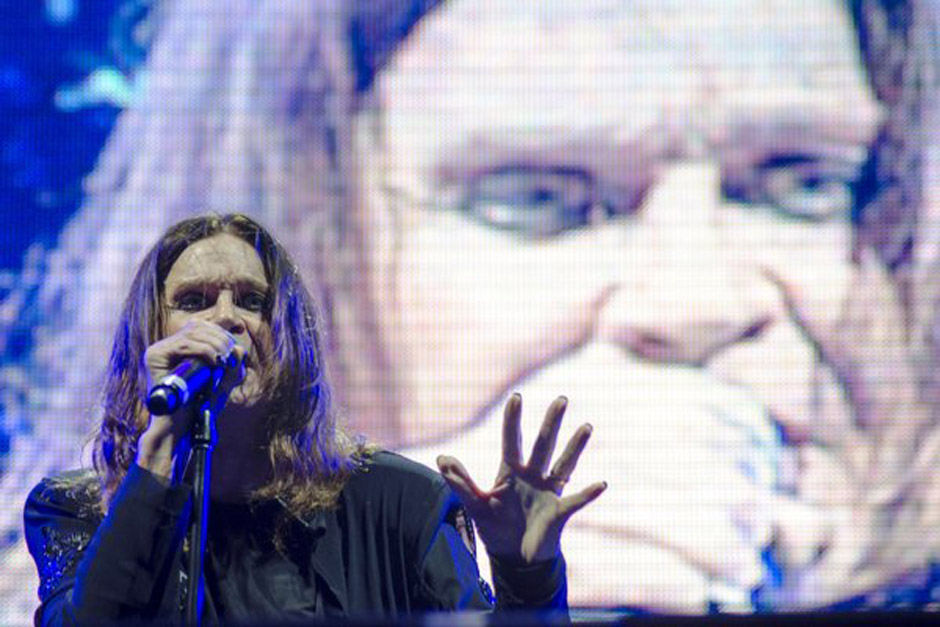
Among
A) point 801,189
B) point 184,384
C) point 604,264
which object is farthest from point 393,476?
point 801,189

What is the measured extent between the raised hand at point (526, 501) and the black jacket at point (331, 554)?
0.12 feet

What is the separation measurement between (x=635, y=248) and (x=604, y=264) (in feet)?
0.35

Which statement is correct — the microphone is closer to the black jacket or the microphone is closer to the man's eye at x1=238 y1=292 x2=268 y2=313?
the black jacket

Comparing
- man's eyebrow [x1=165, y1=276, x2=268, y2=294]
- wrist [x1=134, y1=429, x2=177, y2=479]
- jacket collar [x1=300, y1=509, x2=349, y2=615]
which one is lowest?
jacket collar [x1=300, y1=509, x2=349, y2=615]

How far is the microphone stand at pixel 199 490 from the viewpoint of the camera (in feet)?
5.51

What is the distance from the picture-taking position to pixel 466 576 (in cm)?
215

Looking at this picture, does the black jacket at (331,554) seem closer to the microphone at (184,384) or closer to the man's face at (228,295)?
the microphone at (184,384)

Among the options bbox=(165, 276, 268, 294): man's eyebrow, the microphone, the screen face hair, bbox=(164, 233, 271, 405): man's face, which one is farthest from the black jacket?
the screen face hair

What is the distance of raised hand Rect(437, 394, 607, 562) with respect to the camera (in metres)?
1.84

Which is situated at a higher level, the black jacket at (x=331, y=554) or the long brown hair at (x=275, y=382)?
the long brown hair at (x=275, y=382)

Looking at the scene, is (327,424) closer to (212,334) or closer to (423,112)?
(212,334)

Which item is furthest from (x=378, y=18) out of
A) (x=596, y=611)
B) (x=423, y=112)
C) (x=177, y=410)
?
(x=177, y=410)

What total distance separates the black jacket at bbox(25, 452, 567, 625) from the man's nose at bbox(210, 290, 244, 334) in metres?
0.32

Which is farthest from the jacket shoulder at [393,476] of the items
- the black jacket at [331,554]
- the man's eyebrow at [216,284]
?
the man's eyebrow at [216,284]
